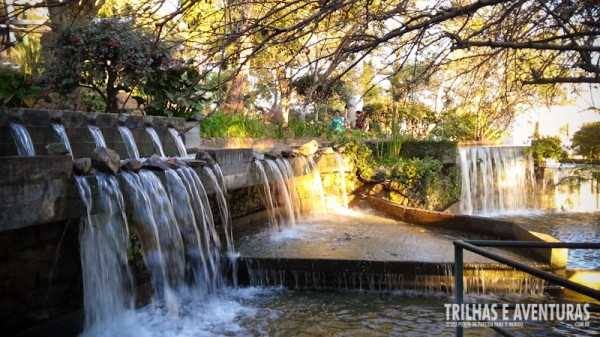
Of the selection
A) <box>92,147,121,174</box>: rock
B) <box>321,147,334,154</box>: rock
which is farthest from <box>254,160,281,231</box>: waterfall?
<box>92,147,121,174</box>: rock

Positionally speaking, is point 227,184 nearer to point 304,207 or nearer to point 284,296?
point 284,296

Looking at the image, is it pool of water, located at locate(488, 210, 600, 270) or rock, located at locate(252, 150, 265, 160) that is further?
rock, located at locate(252, 150, 265, 160)

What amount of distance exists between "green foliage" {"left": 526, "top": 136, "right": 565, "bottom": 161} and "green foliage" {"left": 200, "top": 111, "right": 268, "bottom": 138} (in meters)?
9.65

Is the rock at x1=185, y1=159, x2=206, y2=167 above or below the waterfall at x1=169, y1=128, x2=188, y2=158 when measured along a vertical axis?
below

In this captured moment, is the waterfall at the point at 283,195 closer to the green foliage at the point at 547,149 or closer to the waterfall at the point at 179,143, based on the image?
the waterfall at the point at 179,143

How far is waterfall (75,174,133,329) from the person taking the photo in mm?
4609

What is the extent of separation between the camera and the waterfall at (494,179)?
46.4 ft

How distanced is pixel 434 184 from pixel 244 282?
803 cm

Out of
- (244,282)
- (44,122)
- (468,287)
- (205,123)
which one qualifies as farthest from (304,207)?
(44,122)

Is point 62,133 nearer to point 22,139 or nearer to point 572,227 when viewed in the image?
point 22,139

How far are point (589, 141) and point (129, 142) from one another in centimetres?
1266

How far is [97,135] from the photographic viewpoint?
6484 millimetres

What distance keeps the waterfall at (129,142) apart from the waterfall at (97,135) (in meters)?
0.44

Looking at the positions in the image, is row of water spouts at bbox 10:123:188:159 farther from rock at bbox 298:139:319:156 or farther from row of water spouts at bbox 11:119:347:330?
rock at bbox 298:139:319:156
